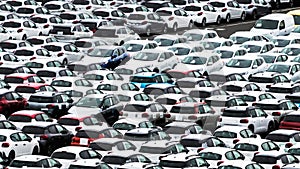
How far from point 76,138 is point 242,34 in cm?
2566

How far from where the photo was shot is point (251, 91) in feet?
212

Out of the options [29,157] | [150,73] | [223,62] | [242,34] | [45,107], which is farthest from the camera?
[242,34]

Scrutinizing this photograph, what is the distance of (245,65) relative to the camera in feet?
233

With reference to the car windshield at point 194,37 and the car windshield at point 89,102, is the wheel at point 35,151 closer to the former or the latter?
the car windshield at point 89,102

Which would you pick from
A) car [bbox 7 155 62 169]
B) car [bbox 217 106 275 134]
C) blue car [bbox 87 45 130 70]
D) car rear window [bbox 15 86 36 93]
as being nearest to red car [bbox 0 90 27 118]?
car rear window [bbox 15 86 36 93]

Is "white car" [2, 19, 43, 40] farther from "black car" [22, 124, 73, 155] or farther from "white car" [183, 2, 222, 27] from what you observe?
"black car" [22, 124, 73, 155]

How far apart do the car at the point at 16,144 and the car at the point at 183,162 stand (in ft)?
21.3

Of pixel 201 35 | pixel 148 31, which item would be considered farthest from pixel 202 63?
pixel 148 31

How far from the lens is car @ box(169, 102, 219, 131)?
5947cm

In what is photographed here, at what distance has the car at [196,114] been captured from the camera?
59.5 m

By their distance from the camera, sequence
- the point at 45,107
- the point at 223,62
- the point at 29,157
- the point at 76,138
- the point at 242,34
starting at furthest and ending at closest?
1. the point at 242,34
2. the point at 223,62
3. the point at 45,107
4. the point at 76,138
5. the point at 29,157

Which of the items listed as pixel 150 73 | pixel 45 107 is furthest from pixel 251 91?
pixel 45 107

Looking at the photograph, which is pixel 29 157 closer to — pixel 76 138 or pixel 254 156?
pixel 76 138

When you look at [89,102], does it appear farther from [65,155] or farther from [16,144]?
[65,155]
